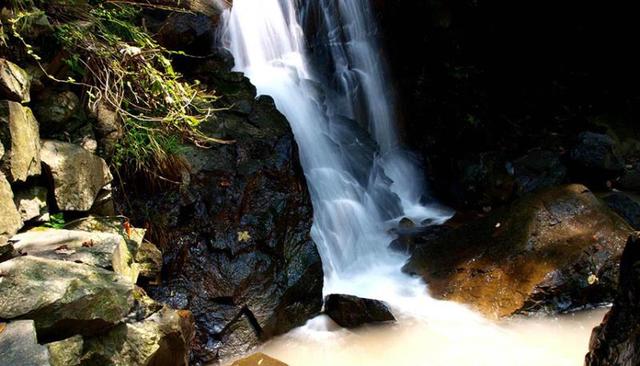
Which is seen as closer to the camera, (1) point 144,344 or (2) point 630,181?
(1) point 144,344

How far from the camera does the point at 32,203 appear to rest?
Result: 3498 millimetres

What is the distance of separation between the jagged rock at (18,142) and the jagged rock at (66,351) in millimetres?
1246

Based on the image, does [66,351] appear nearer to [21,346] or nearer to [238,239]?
[21,346]

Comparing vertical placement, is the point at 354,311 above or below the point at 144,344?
below

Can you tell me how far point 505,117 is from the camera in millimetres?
10266

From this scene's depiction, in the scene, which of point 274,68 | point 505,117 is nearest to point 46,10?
point 274,68

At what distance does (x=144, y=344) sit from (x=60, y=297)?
65 cm

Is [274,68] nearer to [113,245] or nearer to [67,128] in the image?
[67,128]

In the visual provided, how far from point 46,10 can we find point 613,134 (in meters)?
10.3

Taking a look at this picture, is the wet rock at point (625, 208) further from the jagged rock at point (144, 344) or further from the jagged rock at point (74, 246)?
the jagged rock at point (74, 246)

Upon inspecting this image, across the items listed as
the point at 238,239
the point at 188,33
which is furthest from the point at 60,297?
the point at 188,33

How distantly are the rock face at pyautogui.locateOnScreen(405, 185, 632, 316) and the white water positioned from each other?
0.28m

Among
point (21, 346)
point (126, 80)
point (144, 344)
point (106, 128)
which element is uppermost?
point (126, 80)

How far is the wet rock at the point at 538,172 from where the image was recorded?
27.7ft
